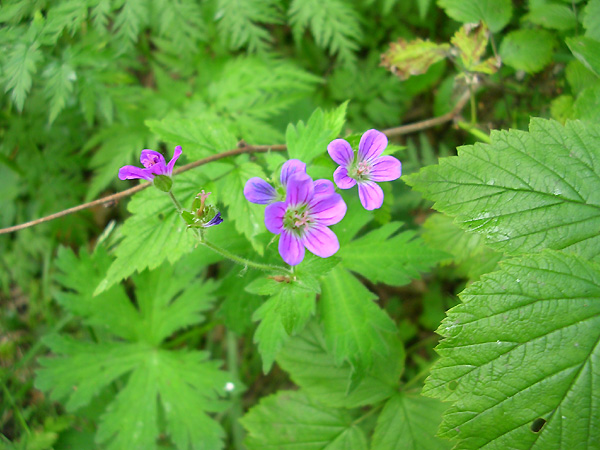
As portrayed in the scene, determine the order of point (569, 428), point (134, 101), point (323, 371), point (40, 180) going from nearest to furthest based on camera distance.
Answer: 1. point (569, 428)
2. point (323, 371)
3. point (134, 101)
4. point (40, 180)

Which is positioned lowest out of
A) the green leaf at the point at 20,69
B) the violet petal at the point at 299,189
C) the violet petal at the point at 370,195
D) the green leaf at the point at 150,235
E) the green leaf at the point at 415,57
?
the green leaf at the point at 150,235

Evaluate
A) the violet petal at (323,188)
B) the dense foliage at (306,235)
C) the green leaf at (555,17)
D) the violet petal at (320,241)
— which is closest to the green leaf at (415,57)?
the dense foliage at (306,235)

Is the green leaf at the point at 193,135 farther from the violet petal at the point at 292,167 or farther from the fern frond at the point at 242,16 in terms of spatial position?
the fern frond at the point at 242,16

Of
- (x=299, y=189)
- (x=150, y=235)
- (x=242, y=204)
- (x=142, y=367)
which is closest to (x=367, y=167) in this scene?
(x=299, y=189)

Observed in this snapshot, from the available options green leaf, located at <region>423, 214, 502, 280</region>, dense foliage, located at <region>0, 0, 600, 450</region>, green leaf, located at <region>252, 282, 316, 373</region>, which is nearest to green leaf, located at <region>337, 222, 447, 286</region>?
dense foliage, located at <region>0, 0, 600, 450</region>

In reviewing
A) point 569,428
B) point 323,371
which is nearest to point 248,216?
point 323,371

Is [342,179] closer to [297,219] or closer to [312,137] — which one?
[297,219]

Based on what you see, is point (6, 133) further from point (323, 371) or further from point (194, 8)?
point (323, 371)
